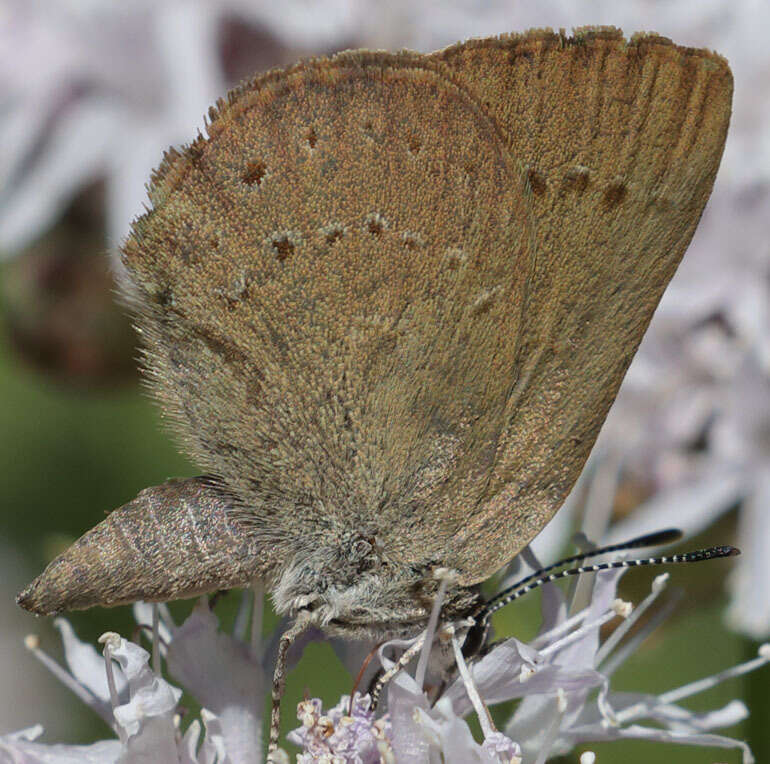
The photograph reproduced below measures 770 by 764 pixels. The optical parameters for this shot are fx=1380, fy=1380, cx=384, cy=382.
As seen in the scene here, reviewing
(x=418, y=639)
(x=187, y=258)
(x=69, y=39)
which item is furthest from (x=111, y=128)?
(x=418, y=639)

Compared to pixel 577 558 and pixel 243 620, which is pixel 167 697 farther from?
pixel 577 558

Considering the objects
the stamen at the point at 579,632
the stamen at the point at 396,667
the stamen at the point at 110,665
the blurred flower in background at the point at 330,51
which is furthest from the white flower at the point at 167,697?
the blurred flower in background at the point at 330,51

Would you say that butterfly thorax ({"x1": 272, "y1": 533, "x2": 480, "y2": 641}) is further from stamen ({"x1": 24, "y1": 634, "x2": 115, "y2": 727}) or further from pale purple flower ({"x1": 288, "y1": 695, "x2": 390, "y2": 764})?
stamen ({"x1": 24, "y1": 634, "x2": 115, "y2": 727})

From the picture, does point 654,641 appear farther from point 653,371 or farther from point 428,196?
point 428,196

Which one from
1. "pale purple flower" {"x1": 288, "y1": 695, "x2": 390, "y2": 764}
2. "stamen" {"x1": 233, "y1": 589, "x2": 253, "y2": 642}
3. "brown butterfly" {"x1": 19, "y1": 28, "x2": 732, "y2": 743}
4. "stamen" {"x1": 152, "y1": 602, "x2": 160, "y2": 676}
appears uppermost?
"brown butterfly" {"x1": 19, "y1": 28, "x2": 732, "y2": 743}

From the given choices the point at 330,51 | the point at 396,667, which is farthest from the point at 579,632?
the point at 330,51

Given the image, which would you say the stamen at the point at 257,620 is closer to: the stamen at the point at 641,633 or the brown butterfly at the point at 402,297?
the brown butterfly at the point at 402,297

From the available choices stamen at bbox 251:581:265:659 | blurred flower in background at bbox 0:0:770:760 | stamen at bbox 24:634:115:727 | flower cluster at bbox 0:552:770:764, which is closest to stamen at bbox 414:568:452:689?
flower cluster at bbox 0:552:770:764
